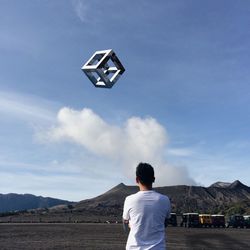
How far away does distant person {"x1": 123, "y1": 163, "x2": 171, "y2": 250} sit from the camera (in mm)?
4863

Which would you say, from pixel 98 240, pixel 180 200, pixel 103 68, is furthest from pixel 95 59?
pixel 180 200

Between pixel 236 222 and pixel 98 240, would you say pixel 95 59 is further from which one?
pixel 236 222

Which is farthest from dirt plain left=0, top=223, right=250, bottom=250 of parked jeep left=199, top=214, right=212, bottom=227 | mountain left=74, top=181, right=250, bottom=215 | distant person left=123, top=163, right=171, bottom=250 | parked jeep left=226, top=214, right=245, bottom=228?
mountain left=74, top=181, right=250, bottom=215

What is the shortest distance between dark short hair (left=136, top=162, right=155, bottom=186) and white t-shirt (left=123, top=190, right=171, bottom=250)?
5.2 inches

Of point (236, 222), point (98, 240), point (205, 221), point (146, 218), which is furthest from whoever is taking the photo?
point (236, 222)

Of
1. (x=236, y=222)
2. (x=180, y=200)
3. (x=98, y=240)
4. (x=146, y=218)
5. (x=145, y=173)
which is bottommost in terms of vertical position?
(x=146, y=218)

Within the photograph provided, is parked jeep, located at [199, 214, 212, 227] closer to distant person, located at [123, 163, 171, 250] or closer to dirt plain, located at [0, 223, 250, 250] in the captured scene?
dirt plain, located at [0, 223, 250, 250]

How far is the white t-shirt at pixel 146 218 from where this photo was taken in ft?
16.0

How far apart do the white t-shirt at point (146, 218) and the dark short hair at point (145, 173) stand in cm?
13

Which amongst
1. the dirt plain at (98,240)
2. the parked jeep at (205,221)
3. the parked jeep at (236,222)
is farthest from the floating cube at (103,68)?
the parked jeep at (236,222)

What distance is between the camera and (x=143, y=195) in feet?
16.5

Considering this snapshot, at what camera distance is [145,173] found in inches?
199

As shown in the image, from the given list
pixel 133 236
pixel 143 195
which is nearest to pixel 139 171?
pixel 143 195

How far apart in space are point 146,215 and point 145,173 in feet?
1.55
